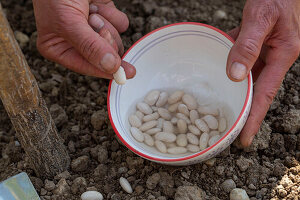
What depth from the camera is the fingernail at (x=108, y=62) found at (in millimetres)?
1094

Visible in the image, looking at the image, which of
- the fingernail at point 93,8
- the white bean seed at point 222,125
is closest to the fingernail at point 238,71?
the white bean seed at point 222,125

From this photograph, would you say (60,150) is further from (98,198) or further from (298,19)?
(298,19)

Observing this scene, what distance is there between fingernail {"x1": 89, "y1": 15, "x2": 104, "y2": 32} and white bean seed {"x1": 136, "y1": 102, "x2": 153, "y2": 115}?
255 mm

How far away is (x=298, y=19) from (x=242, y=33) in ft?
0.75

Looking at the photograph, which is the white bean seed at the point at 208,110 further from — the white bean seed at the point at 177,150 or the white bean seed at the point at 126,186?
the white bean seed at the point at 126,186

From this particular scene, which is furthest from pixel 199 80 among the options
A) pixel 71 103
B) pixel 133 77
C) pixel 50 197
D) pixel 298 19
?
pixel 50 197

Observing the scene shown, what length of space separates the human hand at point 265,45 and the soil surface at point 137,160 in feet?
0.34

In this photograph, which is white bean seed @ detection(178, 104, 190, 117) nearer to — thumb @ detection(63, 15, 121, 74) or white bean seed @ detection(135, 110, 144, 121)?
white bean seed @ detection(135, 110, 144, 121)

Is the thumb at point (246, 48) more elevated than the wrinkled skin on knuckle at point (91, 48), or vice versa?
the thumb at point (246, 48)

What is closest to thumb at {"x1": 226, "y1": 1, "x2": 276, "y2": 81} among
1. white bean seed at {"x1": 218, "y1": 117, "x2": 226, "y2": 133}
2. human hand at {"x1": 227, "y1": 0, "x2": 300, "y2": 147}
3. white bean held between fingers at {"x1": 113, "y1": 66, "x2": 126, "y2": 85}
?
human hand at {"x1": 227, "y1": 0, "x2": 300, "y2": 147}

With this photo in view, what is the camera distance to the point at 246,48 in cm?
108

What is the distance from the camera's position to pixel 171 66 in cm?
139

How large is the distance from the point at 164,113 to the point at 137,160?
165 mm

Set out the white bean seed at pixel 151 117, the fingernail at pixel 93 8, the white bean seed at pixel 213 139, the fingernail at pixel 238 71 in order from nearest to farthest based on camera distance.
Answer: the fingernail at pixel 238 71, the white bean seed at pixel 213 139, the white bean seed at pixel 151 117, the fingernail at pixel 93 8
